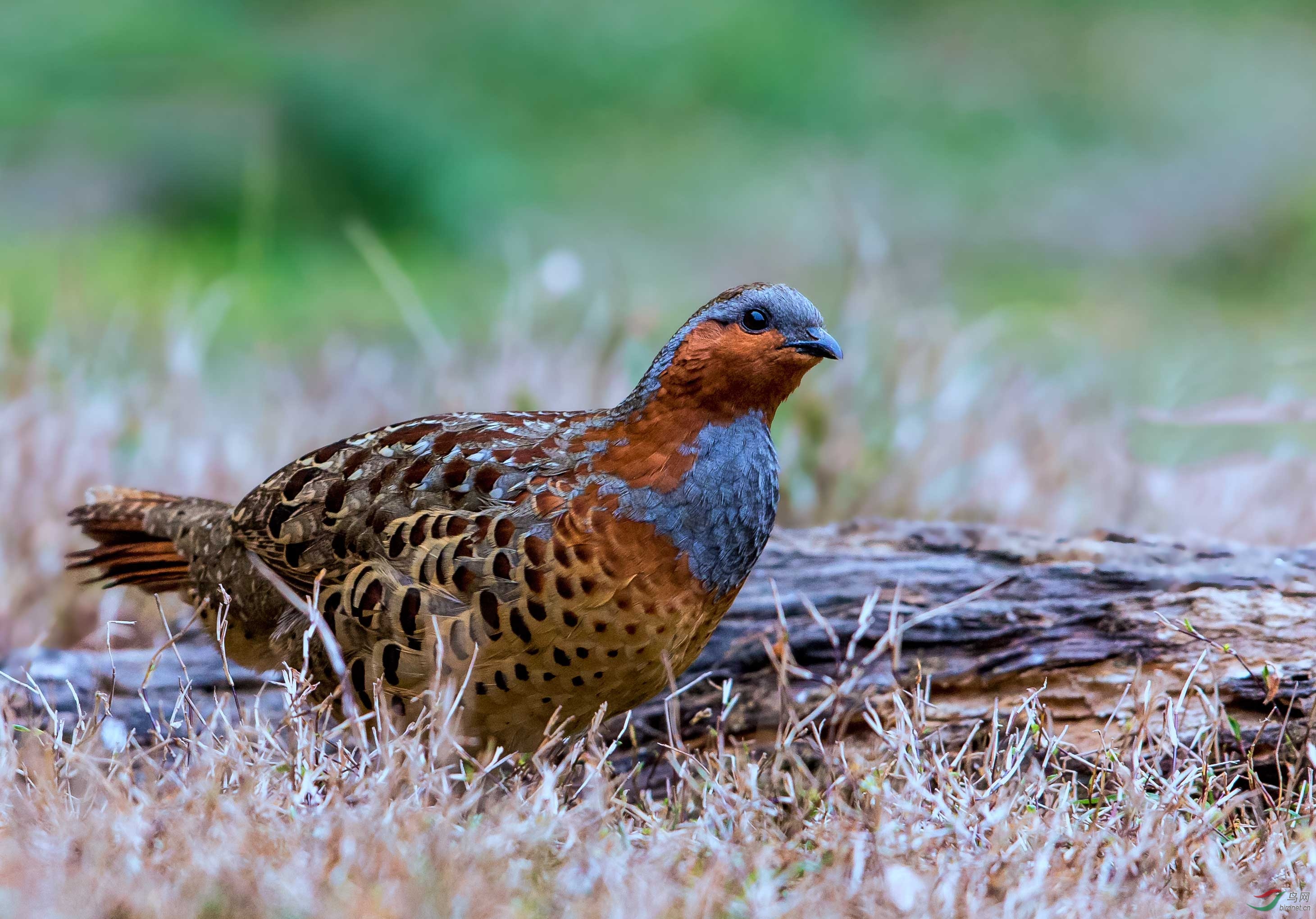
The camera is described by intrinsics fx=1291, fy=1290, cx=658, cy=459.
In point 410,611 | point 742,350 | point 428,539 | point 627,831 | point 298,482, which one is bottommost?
point 627,831

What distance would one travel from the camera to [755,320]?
310 cm

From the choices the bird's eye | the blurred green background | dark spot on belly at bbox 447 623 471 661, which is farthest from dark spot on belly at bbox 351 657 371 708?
the blurred green background

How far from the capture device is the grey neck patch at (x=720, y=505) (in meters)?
3.02

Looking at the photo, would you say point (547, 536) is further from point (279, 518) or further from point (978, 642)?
point (978, 642)

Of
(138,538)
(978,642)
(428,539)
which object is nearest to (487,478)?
(428,539)

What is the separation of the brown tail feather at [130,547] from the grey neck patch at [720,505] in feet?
5.02

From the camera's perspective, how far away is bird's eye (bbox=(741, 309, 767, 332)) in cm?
309

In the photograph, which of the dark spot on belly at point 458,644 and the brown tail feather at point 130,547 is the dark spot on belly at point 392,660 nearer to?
the dark spot on belly at point 458,644

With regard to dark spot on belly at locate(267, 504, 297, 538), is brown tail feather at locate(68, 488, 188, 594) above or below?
below

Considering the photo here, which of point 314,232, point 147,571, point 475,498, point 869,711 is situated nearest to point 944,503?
point 869,711

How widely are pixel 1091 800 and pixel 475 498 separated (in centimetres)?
157

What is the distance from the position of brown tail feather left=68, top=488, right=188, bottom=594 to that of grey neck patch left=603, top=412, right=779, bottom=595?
153cm

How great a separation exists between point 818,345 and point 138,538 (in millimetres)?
2126

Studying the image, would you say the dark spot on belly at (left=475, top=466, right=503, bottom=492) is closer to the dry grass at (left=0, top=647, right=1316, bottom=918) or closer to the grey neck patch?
the grey neck patch
